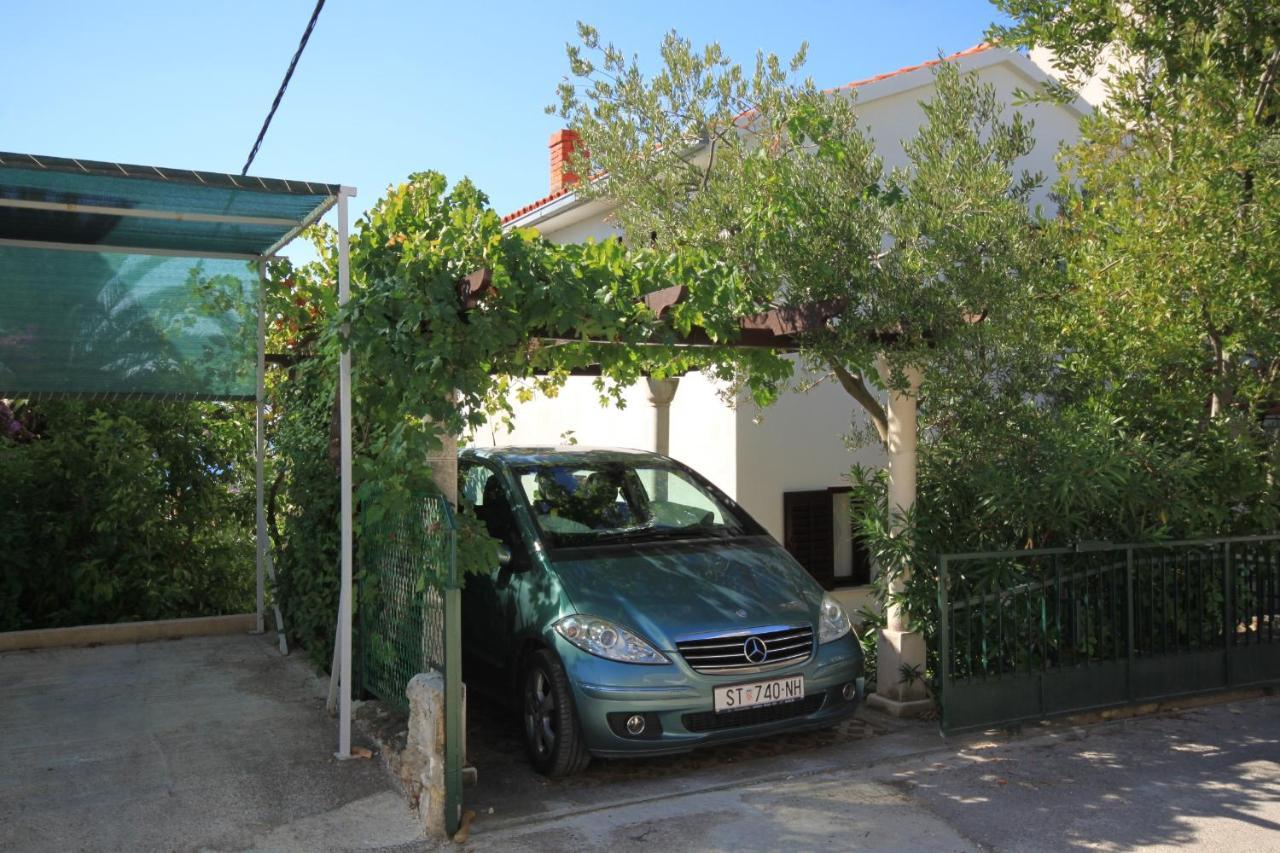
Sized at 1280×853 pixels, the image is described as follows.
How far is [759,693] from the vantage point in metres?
5.30

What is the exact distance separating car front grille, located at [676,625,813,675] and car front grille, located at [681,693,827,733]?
0.66ft

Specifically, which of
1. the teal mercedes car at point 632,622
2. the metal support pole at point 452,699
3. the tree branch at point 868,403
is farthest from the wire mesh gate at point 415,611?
the tree branch at point 868,403

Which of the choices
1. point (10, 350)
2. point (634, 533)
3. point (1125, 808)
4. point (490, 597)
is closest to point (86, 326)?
point (10, 350)

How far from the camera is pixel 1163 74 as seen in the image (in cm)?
686

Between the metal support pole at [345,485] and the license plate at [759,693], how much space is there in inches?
72.9

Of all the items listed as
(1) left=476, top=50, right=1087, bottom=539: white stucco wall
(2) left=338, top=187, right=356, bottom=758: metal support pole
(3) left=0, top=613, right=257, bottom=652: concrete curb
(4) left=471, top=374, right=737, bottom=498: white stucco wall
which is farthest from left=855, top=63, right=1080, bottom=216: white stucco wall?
(3) left=0, top=613, right=257, bottom=652: concrete curb

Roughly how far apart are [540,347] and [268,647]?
140 inches

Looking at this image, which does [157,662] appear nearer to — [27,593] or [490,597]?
[27,593]

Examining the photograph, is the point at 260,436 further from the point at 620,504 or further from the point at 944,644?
the point at 944,644

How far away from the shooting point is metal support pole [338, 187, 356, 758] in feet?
16.2

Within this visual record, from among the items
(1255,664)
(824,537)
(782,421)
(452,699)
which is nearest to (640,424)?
(782,421)

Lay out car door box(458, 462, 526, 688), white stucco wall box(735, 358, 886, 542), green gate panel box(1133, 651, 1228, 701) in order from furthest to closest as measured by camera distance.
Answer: white stucco wall box(735, 358, 886, 542)
green gate panel box(1133, 651, 1228, 701)
car door box(458, 462, 526, 688)

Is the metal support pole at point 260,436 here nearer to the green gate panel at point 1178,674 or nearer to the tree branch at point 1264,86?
the green gate panel at point 1178,674

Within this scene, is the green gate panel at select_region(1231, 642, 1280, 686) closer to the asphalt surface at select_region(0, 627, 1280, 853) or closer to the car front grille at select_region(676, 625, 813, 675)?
the asphalt surface at select_region(0, 627, 1280, 853)
